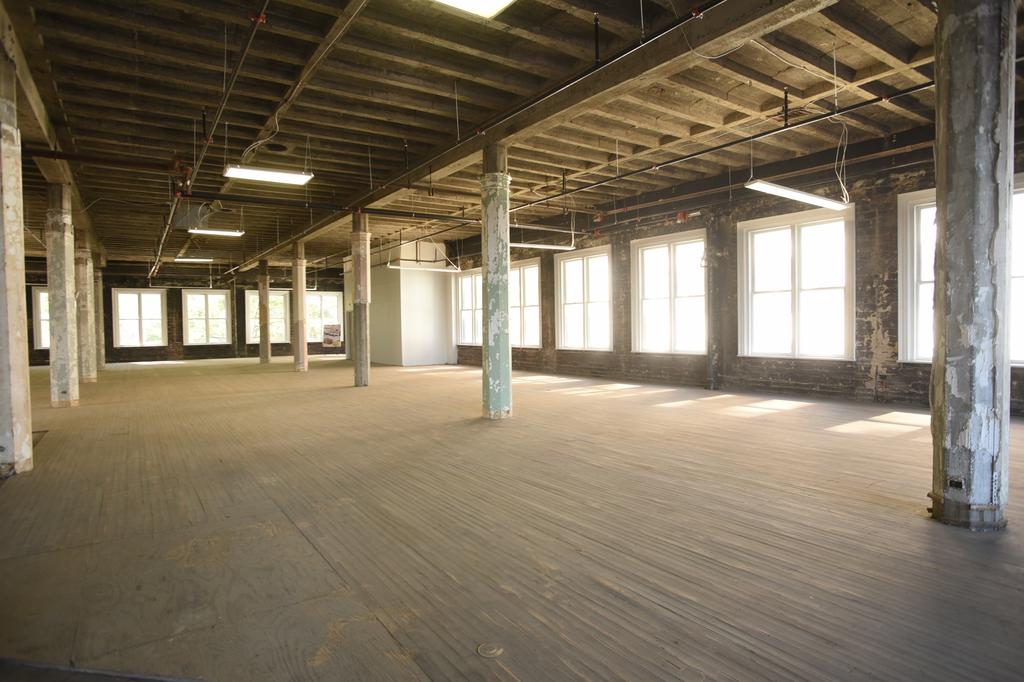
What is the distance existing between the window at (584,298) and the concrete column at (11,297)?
11516mm

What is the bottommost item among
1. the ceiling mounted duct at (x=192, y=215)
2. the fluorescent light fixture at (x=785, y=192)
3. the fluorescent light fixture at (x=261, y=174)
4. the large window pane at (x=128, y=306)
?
the large window pane at (x=128, y=306)

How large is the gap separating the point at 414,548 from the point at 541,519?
0.96m

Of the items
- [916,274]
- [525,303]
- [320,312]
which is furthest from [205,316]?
[916,274]

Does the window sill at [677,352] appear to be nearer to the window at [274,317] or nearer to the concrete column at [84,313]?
the concrete column at [84,313]

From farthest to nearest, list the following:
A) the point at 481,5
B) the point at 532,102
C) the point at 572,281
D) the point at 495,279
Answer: the point at 572,281, the point at 495,279, the point at 532,102, the point at 481,5

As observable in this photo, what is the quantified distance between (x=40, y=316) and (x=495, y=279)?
24.0 metres

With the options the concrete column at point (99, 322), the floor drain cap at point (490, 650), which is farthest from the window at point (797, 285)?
the concrete column at point (99, 322)

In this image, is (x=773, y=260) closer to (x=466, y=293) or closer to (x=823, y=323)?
(x=823, y=323)

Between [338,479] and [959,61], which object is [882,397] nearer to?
[959,61]

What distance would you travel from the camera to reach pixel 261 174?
328 inches

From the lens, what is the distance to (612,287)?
14.4 metres

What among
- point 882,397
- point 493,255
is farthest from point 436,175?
point 882,397

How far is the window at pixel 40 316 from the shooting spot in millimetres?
22844

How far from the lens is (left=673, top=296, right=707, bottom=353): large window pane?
12438 mm
